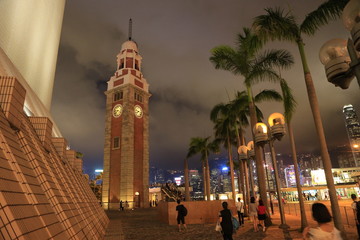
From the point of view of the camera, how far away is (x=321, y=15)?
8320 mm

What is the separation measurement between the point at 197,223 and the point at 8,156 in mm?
12341

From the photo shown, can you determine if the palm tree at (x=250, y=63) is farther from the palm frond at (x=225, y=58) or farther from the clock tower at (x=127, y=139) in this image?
the clock tower at (x=127, y=139)

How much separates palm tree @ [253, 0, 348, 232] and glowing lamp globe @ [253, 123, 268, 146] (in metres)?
3.62

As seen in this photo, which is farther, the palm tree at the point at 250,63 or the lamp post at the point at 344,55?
the palm tree at the point at 250,63

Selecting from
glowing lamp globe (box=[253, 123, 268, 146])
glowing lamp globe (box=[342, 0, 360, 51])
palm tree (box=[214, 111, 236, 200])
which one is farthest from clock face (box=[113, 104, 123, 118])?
glowing lamp globe (box=[342, 0, 360, 51])

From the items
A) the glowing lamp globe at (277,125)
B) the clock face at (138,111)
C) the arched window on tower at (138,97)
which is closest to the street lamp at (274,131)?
the glowing lamp globe at (277,125)

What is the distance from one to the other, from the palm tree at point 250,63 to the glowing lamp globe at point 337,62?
364 inches

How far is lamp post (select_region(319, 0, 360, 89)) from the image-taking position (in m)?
3.25

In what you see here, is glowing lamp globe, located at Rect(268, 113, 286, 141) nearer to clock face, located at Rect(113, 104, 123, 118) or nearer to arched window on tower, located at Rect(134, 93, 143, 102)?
clock face, located at Rect(113, 104, 123, 118)

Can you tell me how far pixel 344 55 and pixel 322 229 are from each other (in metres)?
2.46

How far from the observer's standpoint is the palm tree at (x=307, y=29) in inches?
307

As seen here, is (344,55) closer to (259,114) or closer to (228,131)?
(259,114)

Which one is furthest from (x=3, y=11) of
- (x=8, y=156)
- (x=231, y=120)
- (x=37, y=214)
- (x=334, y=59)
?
(x=231, y=120)

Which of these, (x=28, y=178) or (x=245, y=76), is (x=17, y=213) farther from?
(x=245, y=76)
